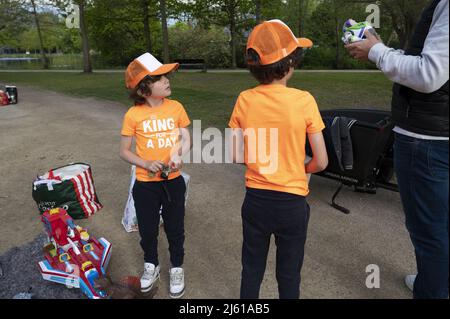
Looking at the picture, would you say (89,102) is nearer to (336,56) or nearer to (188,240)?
(188,240)

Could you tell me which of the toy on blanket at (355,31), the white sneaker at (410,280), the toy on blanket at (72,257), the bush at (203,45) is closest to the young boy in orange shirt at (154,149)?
the toy on blanket at (72,257)

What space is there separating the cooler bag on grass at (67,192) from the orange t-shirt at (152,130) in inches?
60.9

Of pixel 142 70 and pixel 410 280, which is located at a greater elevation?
pixel 142 70

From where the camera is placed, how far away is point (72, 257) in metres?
2.73

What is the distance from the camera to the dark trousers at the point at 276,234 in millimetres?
1866

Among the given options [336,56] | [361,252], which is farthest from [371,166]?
[336,56]

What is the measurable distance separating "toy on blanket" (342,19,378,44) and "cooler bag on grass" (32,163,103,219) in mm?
2929

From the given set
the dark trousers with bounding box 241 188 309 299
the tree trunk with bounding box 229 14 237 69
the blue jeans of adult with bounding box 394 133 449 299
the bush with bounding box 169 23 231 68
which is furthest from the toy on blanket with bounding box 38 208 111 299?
the bush with bounding box 169 23 231 68

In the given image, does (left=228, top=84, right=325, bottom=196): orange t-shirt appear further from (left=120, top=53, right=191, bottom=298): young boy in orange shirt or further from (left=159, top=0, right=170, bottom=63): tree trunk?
(left=159, top=0, right=170, bottom=63): tree trunk

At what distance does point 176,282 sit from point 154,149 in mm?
982

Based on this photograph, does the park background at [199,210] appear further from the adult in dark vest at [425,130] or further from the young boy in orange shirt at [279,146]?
the adult in dark vest at [425,130]

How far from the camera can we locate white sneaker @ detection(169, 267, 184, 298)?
8.45 feet

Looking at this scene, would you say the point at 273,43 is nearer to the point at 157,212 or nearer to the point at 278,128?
the point at 278,128

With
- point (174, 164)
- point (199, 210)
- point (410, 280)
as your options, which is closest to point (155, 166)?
point (174, 164)
